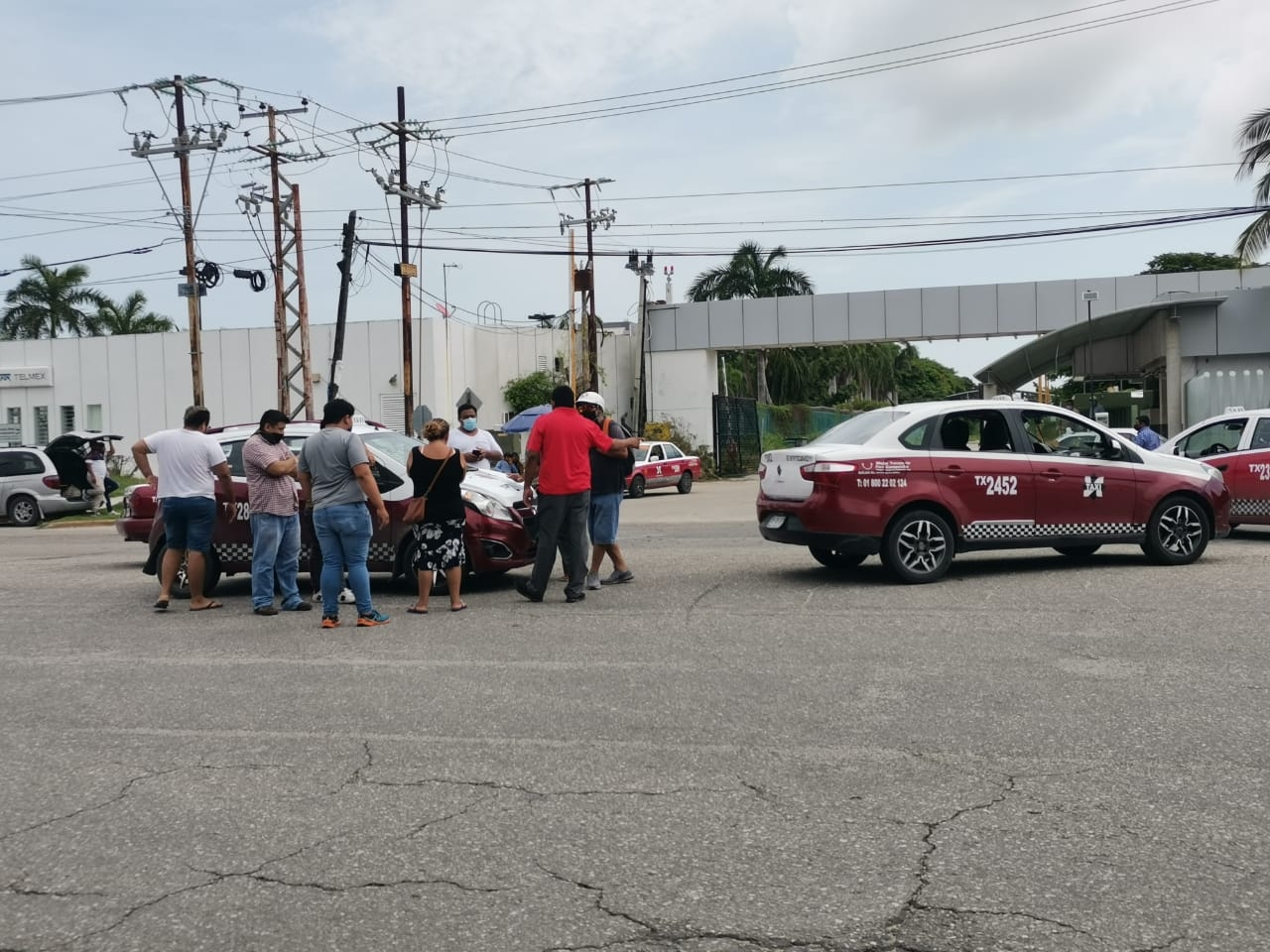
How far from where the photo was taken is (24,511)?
25.9 m

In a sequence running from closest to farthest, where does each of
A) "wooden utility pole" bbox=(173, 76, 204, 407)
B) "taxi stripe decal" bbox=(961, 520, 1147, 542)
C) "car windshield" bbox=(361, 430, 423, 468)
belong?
"taxi stripe decal" bbox=(961, 520, 1147, 542), "car windshield" bbox=(361, 430, 423, 468), "wooden utility pole" bbox=(173, 76, 204, 407)

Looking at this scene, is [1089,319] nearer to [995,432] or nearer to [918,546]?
[995,432]

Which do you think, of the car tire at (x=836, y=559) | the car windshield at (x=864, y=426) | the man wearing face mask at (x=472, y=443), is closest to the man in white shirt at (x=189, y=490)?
the man wearing face mask at (x=472, y=443)

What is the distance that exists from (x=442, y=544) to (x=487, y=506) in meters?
1.17

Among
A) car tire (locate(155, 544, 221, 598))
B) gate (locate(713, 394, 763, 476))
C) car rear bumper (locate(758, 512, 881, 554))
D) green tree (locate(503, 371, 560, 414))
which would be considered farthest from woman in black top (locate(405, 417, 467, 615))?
gate (locate(713, 394, 763, 476))

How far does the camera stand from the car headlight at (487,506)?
10.9 metres

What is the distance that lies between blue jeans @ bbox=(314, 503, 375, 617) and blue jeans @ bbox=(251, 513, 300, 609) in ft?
2.93

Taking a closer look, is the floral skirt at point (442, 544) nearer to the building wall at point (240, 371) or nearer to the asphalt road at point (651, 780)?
the asphalt road at point (651, 780)

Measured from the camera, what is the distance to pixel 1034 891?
12.8 ft

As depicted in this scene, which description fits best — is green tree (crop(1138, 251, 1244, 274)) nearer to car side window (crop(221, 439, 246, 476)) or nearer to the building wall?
the building wall

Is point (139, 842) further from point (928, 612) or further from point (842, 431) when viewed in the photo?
point (842, 431)

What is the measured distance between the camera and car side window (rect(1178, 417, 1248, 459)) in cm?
1469

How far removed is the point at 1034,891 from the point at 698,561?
9776 millimetres

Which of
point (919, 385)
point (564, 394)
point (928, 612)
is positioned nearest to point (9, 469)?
point (564, 394)
